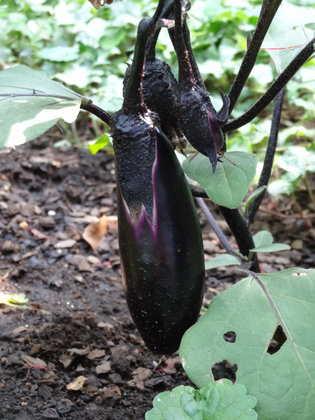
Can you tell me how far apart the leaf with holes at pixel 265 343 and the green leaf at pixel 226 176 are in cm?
15

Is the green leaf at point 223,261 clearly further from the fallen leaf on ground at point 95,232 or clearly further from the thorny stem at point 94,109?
the fallen leaf on ground at point 95,232

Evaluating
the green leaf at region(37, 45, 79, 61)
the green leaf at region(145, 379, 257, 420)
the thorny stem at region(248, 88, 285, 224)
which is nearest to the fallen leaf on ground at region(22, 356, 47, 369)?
the green leaf at region(145, 379, 257, 420)

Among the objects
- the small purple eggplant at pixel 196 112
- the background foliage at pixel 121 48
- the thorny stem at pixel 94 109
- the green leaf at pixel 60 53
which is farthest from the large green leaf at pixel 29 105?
the green leaf at pixel 60 53

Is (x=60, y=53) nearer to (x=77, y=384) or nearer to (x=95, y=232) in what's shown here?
(x=95, y=232)

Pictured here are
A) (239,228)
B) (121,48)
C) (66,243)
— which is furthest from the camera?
(121,48)

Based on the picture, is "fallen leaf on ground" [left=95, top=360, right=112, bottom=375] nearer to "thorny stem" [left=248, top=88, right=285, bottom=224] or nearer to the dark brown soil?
the dark brown soil

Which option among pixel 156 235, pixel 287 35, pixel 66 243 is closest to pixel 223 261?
pixel 156 235

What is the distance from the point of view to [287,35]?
1055 millimetres

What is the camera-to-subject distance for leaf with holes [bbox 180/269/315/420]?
75 cm

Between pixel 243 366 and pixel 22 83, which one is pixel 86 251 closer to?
pixel 22 83

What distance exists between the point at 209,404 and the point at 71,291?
69 cm

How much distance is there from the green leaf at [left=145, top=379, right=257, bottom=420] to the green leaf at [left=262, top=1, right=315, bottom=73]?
537 mm

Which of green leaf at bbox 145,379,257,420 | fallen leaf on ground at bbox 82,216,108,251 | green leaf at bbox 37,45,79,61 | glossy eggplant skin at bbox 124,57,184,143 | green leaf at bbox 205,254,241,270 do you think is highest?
glossy eggplant skin at bbox 124,57,184,143

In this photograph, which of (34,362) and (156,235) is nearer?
(156,235)
